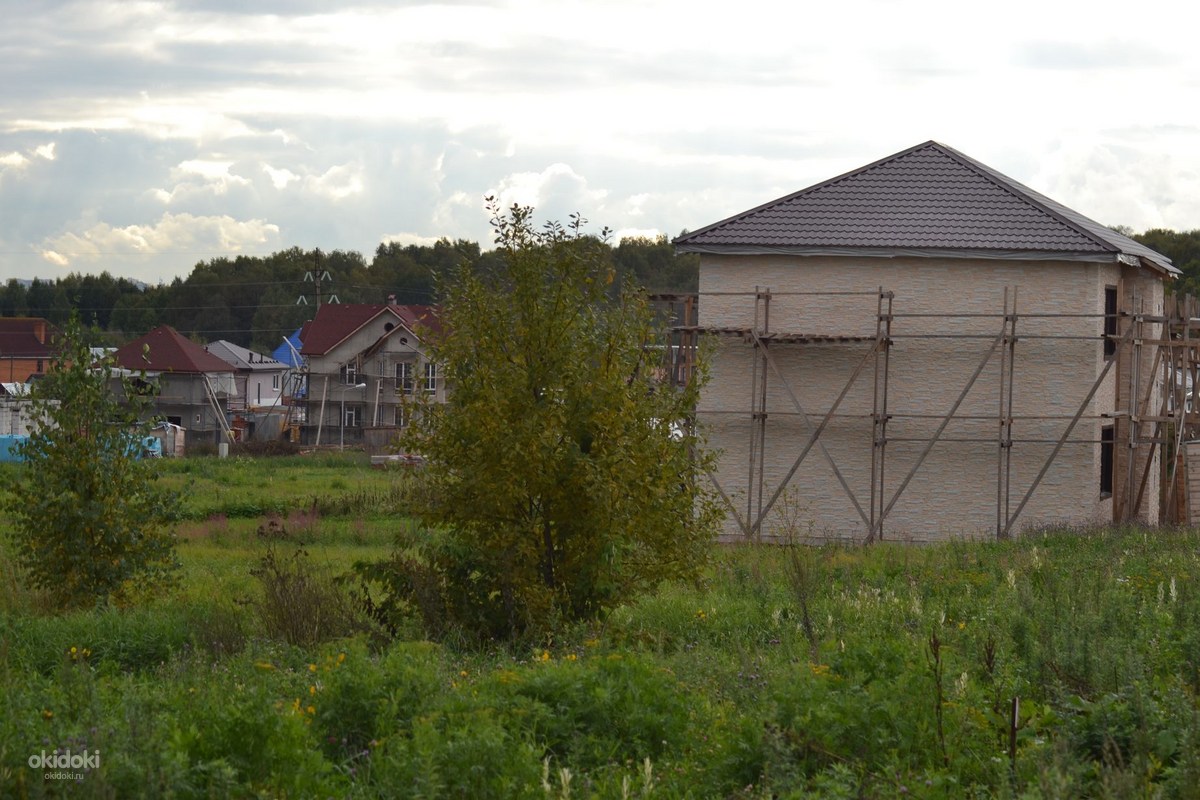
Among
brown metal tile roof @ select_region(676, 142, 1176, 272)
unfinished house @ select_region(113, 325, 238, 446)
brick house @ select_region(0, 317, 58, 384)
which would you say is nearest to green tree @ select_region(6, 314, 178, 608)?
brown metal tile roof @ select_region(676, 142, 1176, 272)

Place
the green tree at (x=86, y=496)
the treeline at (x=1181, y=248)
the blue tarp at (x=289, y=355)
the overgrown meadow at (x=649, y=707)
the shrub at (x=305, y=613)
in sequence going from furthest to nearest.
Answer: the blue tarp at (x=289, y=355), the treeline at (x=1181, y=248), the green tree at (x=86, y=496), the shrub at (x=305, y=613), the overgrown meadow at (x=649, y=707)

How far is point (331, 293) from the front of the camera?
10450 cm

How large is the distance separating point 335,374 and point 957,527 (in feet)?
156

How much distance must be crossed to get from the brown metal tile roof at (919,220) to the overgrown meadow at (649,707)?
13248 mm

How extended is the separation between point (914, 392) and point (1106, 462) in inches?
184

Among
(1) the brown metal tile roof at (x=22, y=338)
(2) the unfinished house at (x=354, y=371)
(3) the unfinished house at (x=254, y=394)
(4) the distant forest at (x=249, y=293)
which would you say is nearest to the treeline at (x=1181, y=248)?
(2) the unfinished house at (x=354, y=371)

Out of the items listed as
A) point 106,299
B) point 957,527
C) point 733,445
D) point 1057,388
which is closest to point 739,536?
point 733,445

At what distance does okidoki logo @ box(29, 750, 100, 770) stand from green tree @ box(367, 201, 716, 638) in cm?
518

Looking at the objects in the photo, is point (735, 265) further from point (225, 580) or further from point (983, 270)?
point (225, 580)

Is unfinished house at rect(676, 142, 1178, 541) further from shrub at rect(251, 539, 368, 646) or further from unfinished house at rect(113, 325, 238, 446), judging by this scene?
unfinished house at rect(113, 325, 238, 446)

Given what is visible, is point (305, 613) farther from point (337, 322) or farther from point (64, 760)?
point (337, 322)

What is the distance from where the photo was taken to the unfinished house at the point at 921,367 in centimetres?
2339

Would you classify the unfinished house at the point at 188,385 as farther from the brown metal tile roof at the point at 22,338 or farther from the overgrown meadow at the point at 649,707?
the overgrown meadow at the point at 649,707

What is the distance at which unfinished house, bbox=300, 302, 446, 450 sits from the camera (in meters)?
65.1
